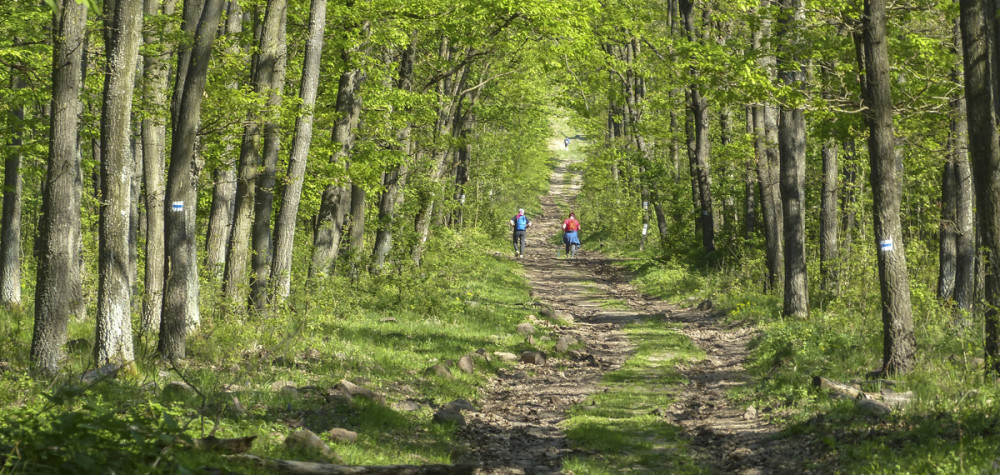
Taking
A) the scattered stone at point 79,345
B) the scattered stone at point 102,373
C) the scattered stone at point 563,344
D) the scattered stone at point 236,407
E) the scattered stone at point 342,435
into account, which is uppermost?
the scattered stone at point 563,344

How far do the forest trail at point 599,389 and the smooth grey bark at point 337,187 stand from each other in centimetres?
456

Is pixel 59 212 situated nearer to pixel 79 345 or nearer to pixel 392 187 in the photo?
pixel 79 345

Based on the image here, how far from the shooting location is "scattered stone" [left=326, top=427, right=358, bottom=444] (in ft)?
24.9

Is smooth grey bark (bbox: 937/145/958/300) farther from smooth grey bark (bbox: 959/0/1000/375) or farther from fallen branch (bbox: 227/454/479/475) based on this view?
fallen branch (bbox: 227/454/479/475)

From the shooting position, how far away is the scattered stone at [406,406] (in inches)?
366

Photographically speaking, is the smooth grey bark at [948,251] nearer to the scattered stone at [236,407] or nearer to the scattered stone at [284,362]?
the scattered stone at [284,362]

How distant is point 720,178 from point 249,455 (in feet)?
79.6

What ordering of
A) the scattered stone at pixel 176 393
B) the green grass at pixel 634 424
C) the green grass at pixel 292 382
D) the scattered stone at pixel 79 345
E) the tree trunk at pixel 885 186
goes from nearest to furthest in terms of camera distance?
1. the green grass at pixel 292 382
2. the green grass at pixel 634 424
3. the scattered stone at pixel 176 393
4. the tree trunk at pixel 885 186
5. the scattered stone at pixel 79 345

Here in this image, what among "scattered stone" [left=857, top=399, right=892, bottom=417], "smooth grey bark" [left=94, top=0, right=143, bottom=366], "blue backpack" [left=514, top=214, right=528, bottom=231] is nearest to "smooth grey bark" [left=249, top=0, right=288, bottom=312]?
"smooth grey bark" [left=94, top=0, right=143, bottom=366]

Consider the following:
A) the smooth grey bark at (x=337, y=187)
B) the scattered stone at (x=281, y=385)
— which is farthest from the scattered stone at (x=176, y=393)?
the smooth grey bark at (x=337, y=187)

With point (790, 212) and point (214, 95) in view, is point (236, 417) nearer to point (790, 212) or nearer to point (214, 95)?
point (214, 95)

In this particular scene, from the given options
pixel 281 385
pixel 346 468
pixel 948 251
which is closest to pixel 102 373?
pixel 281 385

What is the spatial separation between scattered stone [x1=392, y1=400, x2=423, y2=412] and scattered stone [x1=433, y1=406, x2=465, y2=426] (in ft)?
1.16

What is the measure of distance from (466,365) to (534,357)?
1.76 metres
